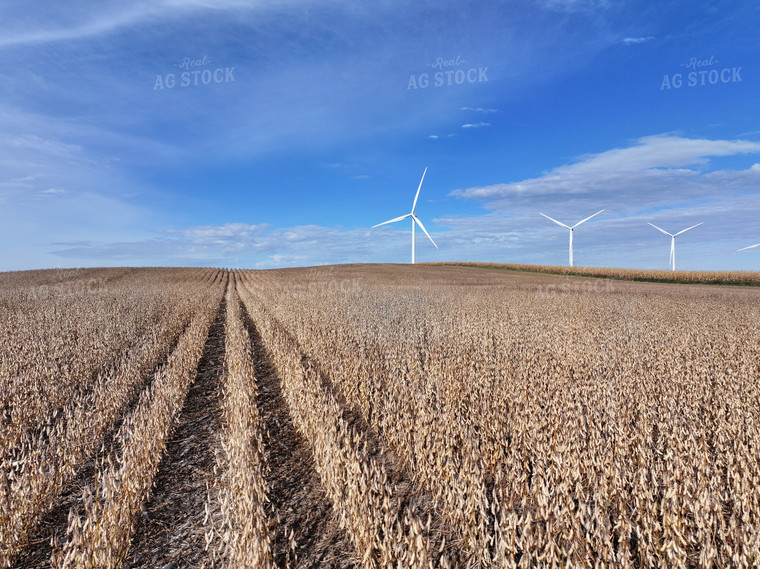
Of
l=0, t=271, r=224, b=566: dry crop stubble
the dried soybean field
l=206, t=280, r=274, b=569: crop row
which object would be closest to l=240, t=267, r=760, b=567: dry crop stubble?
the dried soybean field

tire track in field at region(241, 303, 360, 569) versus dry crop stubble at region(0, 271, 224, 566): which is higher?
dry crop stubble at region(0, 271, 224, 566)

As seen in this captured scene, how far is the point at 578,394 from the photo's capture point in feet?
21.3

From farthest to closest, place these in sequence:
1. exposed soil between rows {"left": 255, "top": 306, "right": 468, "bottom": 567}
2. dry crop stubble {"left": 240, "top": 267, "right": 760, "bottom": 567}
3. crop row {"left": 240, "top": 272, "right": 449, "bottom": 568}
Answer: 1. exposed soil between rows {"left": 255, "top": 306, "right": 468, "bottom": 567}
2. dry crop stubble {"left": 240, "top": 267, "right": 760, "bottom": 567}
3. crop row {"left": 240, "top": 272, "right": 449, "bottom": 568}

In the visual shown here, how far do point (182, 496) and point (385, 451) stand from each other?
2.41 metres

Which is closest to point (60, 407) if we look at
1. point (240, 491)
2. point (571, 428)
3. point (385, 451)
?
point (240, 491)

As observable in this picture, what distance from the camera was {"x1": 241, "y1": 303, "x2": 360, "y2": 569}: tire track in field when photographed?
3.70 metres

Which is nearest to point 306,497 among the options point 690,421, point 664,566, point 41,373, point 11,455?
point 664,566

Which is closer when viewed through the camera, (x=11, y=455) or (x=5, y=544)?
(x=5, y=544)

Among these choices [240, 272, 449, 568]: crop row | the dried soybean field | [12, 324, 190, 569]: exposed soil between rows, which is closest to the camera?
[240, 272, 449, 568]: crop row

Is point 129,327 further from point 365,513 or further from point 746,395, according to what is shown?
point 746,395

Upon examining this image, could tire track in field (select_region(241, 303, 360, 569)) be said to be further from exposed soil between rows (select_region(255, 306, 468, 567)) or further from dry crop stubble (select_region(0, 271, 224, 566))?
dry crop stubble (select_region(0, 271, 224, 566))

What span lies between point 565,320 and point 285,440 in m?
11.9

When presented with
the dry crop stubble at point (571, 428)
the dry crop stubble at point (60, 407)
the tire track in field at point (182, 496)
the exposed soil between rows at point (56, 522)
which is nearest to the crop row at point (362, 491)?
the dry crop stubble at point (571, 428)

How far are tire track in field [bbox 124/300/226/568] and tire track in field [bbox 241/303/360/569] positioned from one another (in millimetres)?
704
